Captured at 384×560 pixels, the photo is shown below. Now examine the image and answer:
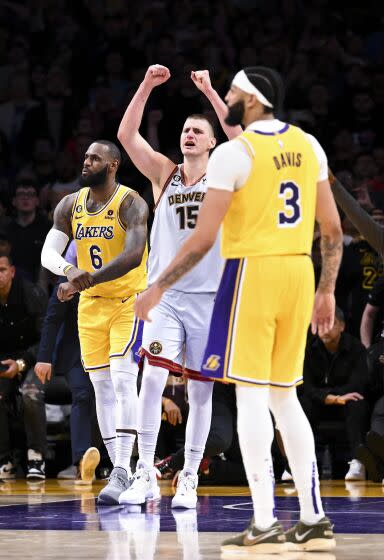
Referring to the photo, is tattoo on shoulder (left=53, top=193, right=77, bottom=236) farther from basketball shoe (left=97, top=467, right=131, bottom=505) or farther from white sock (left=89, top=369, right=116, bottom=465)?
basketball shoe (left=97, top=467, right=131, bottom=505)

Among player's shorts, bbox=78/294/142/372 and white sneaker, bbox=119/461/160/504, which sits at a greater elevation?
player's shorts, bbox=78/294/142/372

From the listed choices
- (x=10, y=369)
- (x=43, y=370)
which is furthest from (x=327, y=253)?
(x=10, y=369)

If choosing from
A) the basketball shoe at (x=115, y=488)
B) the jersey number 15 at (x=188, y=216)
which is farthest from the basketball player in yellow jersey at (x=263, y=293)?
the basketball shoe at (x=115, y=488)

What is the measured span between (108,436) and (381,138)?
21.7 ft

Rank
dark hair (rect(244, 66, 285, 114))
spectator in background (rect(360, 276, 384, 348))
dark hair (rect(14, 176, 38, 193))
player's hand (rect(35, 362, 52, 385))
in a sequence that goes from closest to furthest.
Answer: dark hair (rect(244, 66, 285, 114)) → player's hand (rect(35, 362, 52, 385)) → spectator in background (rect(360, 276, 384, 348)) → dark hair (rect(14, 176, 38, 193))

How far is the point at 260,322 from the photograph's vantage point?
488cm

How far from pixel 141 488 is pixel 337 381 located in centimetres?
364

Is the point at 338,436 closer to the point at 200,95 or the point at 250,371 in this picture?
the point at 200,95

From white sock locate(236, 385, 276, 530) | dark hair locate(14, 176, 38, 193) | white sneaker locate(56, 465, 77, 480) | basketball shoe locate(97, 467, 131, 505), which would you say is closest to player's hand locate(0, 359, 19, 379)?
white sneaker locate(56, 465, 77, 480)

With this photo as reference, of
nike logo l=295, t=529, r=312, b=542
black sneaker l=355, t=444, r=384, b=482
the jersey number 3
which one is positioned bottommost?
black sneaker l=355, t=444, r=384, b=482

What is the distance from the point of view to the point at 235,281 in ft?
16.2

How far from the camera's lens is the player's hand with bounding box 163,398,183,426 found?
32.3 ft

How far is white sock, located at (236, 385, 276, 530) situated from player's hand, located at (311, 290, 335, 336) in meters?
0.54

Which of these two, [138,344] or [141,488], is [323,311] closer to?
[141,488]
